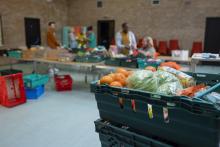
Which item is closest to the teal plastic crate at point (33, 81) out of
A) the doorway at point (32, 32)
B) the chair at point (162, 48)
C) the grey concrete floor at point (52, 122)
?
the grey concrete floor at point (52, 122)

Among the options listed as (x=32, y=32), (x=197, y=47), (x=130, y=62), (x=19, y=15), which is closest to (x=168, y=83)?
(x=130, y=62)

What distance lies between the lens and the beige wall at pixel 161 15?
371 inches

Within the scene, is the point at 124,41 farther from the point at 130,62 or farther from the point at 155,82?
the point at 155,82

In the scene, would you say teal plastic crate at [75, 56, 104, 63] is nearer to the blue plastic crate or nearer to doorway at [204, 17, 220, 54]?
the blue plastic crate

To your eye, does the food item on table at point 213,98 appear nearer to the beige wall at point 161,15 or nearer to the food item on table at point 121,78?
the food item on table at point 121,78

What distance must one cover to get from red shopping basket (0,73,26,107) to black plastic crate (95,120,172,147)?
3.10 metres

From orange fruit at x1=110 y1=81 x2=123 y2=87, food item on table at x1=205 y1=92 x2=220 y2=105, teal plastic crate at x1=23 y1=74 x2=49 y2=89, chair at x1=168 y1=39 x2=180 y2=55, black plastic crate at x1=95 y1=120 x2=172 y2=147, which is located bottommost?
teal plastic crate at x1=23 y1=74 x2=49 y2=89

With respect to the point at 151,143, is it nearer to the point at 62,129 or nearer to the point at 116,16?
the point at 62,129

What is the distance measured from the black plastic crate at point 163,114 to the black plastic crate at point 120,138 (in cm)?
6

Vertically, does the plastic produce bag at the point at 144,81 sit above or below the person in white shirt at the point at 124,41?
below

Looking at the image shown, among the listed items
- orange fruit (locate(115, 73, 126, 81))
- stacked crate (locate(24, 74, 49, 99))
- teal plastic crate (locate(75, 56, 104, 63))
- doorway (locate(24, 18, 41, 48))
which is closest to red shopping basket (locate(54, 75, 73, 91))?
stacked crate (locate(24, 74, 49, 99))

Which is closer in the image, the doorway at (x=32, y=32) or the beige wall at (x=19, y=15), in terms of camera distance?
the beige wall at (x=19, y=15)

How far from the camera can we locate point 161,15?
10203 millimetres

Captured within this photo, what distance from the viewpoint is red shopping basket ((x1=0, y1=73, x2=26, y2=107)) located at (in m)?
4.03
